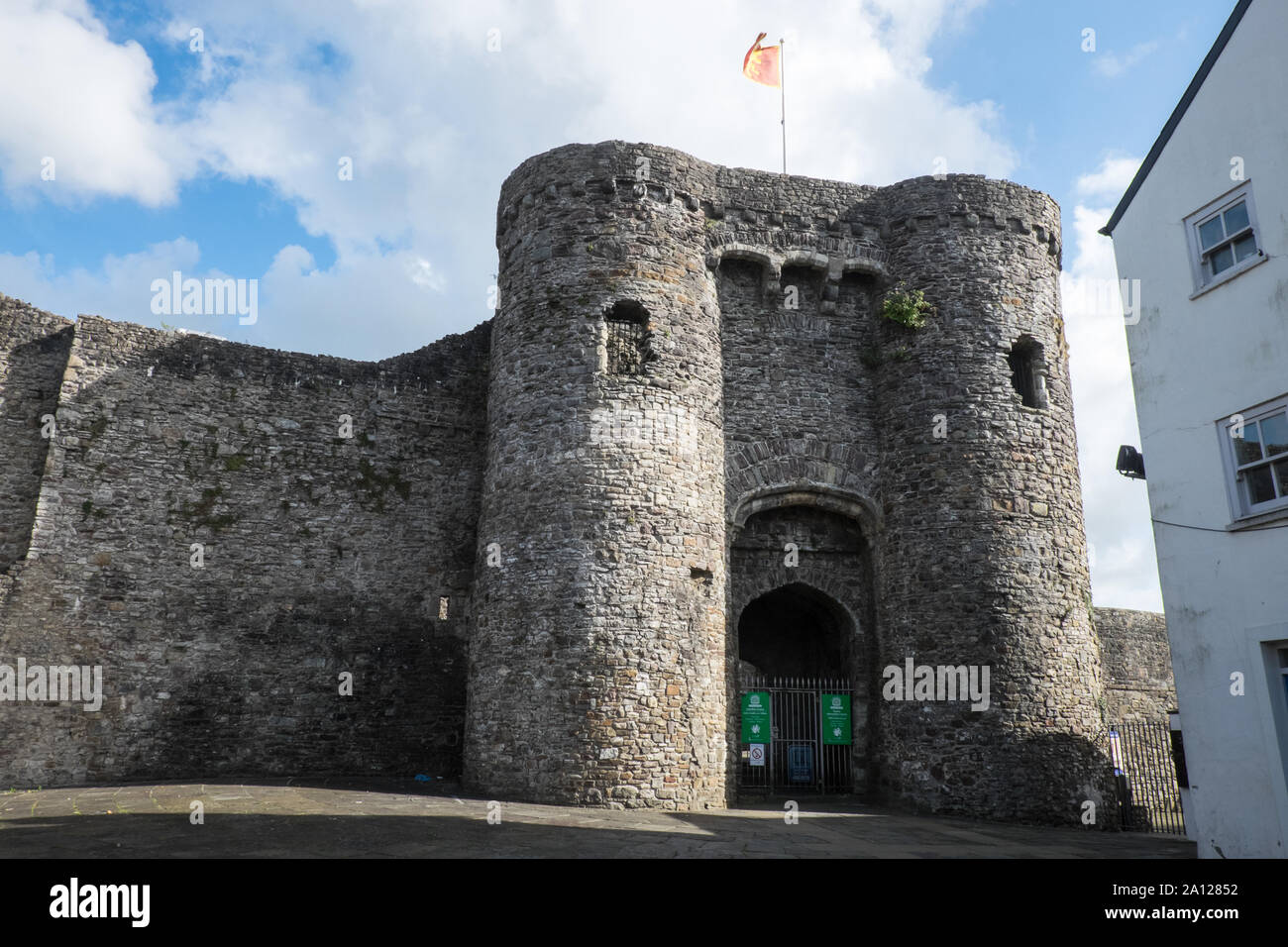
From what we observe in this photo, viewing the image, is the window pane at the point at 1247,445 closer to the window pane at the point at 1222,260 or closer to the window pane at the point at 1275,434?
the window pane at the point at 1275,434

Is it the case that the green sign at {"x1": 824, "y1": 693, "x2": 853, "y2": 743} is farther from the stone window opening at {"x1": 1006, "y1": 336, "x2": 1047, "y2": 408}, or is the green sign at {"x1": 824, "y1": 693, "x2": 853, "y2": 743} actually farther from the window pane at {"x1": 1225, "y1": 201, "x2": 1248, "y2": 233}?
the window pane at {"x1": 1225, "y1": 201, "x2": 1248, "y2": 233}

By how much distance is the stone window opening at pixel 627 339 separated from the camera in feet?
46.0

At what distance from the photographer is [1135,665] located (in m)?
21.0

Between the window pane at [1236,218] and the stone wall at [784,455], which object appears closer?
the window pane at [1236,218]

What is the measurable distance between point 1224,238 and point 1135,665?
14227 mm

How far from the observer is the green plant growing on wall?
1559 centimetres

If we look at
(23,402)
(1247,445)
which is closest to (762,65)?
(1247,445)

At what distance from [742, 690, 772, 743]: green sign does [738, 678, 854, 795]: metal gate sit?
0.02m

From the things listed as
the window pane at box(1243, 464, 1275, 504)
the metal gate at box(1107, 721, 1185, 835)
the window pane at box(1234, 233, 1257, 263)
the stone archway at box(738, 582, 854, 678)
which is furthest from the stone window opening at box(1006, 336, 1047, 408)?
the window pane at box(1243, 464, 1275, 504)

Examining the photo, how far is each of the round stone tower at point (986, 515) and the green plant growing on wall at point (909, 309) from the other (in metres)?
0.22

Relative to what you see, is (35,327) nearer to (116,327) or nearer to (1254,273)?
(116,327)

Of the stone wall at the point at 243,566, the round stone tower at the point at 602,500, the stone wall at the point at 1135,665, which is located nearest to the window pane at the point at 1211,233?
the round stone tower at the point at 602,500

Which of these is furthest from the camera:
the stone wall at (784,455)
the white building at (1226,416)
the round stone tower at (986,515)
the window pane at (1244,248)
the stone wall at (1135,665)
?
the stone wall at (1135,665)

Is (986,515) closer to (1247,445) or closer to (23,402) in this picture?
(1247,445)
